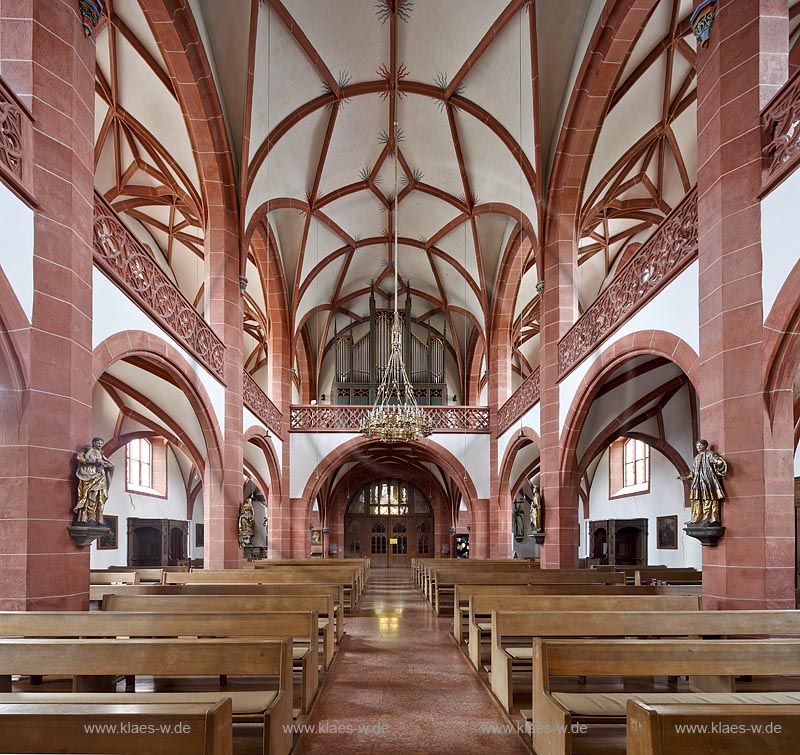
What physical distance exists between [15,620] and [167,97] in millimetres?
10529

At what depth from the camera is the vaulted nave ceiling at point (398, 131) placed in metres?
12.4

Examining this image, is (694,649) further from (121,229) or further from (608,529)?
(608,529)

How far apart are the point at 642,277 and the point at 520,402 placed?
28.1ft

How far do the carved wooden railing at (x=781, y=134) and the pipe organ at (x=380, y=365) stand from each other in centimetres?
1839

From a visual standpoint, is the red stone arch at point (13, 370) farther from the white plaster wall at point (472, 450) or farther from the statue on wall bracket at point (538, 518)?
the white plaster wall at point (472, 450)

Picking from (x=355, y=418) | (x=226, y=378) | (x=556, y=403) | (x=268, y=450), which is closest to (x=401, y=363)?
(x=556, y=403)

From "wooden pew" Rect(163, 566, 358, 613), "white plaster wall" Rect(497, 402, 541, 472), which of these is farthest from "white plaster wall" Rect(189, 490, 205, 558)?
"wooden pew" Rect(163, 566, 358, 613)

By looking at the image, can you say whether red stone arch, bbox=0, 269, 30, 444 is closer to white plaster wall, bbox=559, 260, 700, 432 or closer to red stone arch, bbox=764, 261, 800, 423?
red stone arch, bbox=764, 261, 800, 423

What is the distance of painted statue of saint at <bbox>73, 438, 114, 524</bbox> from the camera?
681 cm

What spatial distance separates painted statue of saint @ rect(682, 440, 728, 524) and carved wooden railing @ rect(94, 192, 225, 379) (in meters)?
6.91

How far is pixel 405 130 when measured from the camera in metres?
17.1

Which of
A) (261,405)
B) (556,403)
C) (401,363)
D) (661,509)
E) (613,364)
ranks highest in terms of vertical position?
(401,363)

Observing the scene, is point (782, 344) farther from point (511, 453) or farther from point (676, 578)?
point (511, 453)

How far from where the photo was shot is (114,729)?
2539 millimetres
